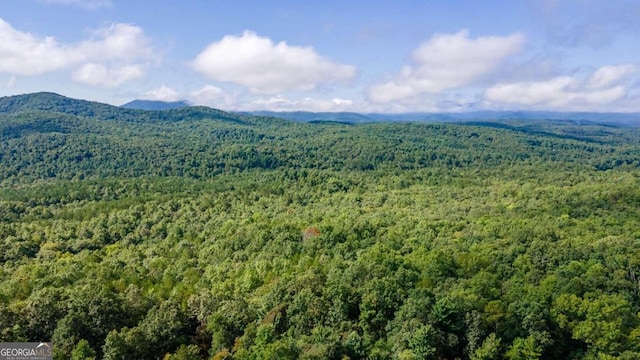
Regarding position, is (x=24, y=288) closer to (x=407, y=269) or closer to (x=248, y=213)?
(x=407, y=269)

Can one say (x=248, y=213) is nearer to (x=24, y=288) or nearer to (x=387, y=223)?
Answer: (x=387, y=223)

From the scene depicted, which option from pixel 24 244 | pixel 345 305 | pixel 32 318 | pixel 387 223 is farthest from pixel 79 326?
pixel 387 223

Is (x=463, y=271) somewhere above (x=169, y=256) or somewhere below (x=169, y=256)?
above

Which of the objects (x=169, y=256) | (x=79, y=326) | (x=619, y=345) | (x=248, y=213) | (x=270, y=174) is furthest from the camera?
(x=270, y=174)

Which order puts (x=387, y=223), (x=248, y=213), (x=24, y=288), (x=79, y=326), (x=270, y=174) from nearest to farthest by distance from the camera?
(x=79, y=326)
(x=24, y=288)
(x=387, y=223)
(x=248, y=213)
(x=270, y=174)

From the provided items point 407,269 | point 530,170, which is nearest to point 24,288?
point 407,269

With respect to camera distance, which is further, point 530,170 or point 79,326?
point 530,170
